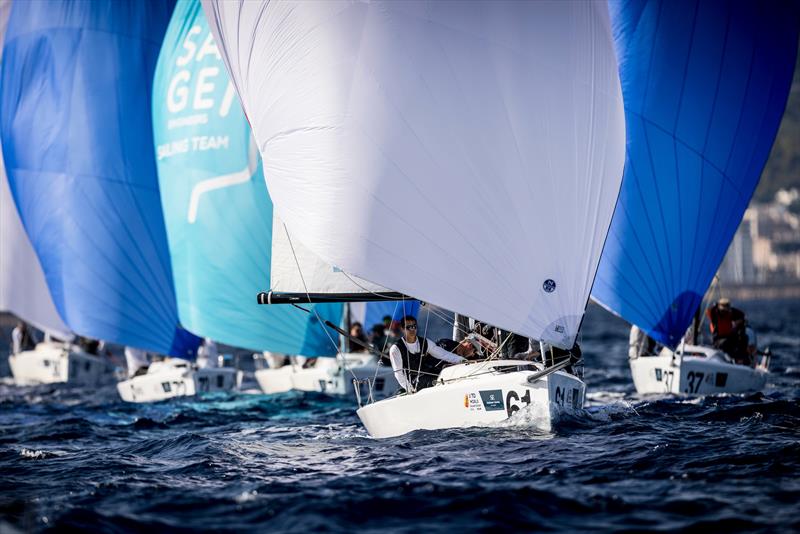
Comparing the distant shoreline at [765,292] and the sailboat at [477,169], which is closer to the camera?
the sailboat at [477,169]

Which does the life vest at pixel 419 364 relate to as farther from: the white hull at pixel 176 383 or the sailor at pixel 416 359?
the white hull at pixel 176 383

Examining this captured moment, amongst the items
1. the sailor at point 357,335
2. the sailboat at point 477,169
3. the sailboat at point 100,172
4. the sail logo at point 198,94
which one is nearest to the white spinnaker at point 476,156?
the sailboat at point 477,169

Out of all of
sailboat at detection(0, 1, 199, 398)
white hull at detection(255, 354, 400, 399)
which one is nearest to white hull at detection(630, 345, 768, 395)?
white hull at detection(255, 354, 400, 399)

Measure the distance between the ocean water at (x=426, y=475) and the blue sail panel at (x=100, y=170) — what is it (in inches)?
258

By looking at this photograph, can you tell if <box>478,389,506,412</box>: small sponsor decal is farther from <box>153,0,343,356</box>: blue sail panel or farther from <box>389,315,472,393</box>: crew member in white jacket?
<box>153,0,343,356</box>: blue sail panel

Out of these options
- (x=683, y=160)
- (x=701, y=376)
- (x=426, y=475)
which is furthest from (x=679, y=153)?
(x=426, y=475)

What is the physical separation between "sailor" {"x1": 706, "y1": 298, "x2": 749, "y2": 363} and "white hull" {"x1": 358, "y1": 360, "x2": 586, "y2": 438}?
7066 millimetres

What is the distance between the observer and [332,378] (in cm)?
2000

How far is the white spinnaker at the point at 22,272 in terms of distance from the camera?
91.4 ft

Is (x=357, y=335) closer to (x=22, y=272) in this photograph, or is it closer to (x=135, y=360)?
(x=135, y=360)

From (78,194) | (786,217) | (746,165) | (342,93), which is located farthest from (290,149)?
(786,217)

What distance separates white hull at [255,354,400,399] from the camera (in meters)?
19.4

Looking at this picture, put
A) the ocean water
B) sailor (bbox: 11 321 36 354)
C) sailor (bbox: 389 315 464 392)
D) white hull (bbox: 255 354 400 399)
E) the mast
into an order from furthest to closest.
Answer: sailor (bbox: 11 321 36 354) → white hull (bbox: 255 354 400 399) → the mast → sailor (bbox: 389 315 464 392) → the ocean water

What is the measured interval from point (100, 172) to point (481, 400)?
13.0m
